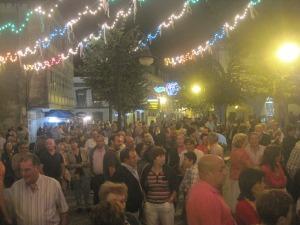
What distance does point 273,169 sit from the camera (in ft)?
25.1

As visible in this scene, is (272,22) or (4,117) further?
(4,117)

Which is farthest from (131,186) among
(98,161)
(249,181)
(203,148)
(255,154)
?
(203,148)

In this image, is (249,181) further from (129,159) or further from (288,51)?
(288,51)

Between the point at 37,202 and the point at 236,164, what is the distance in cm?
404

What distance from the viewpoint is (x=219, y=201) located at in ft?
16.1

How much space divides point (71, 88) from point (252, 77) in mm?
43858

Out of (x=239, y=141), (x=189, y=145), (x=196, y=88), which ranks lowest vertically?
(x=189, y=145)

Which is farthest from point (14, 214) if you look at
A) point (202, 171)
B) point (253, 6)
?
point (253, 6)

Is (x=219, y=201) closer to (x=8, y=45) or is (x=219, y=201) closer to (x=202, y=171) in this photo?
(x=202, y=171)

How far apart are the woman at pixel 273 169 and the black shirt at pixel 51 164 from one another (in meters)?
4.68

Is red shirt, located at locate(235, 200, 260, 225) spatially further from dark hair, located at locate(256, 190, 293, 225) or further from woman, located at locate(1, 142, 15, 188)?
woman, located at locate(1, 142, 15, 188)

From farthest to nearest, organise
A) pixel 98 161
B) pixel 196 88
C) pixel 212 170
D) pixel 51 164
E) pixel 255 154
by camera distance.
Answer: pixel 196 88 < pixel 98 161 < pixel 51 164 < pixel 255 154 < pixel 212 170

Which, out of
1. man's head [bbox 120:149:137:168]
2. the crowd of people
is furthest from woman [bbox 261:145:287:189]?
man's head [bbox 120:149:137:168]

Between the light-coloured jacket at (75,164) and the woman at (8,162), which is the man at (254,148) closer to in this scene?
the light-coloured jacket at (75,164)
